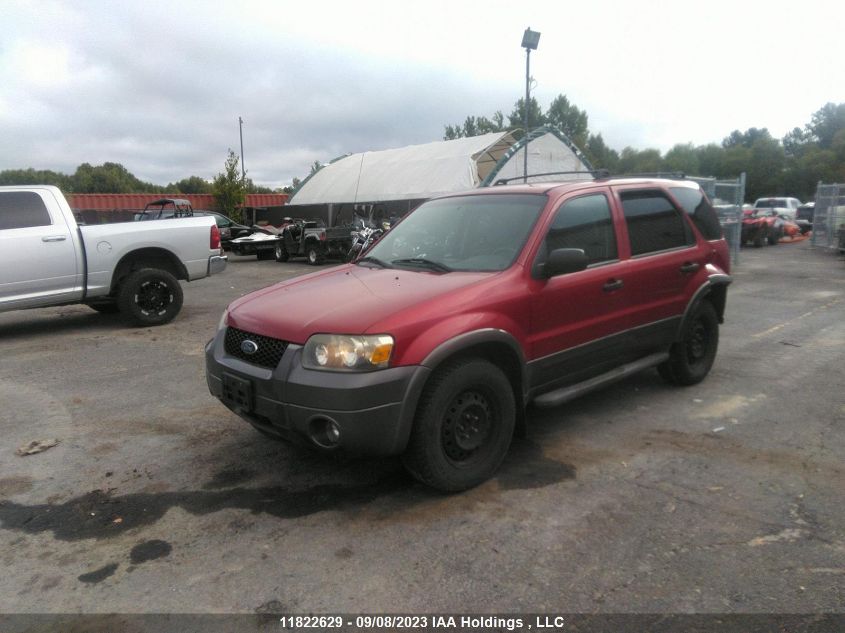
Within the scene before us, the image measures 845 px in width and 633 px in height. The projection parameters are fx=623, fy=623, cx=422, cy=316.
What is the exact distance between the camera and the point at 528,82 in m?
15.2

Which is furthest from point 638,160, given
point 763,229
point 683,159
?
point 763,229

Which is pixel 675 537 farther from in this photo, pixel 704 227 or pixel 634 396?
pixel 704 227

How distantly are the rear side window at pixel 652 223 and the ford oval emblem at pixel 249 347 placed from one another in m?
2.76

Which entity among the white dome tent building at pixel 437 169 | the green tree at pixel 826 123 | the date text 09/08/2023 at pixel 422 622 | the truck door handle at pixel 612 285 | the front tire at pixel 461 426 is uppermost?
the green tree at pixel 826 123

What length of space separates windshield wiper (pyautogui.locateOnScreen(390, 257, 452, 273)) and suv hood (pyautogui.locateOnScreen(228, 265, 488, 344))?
0.09 m

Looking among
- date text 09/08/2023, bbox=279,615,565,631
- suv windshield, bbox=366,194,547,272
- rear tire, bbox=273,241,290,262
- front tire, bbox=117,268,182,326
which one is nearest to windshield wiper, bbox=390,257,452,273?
suv windshield, bbox=366,194,547,272

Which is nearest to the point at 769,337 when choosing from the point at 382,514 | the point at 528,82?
the point at 382,514

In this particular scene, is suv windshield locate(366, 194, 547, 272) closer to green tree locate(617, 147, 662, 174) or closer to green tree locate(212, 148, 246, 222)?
green tree locate(212, 148, 246, 222)

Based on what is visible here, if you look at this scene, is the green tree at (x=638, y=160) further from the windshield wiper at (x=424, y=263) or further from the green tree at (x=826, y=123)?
the windshield wiper at (x=424, y=263)

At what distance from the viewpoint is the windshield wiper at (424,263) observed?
155 inches

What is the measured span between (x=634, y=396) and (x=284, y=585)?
346 cm

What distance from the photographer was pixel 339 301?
3504 mm

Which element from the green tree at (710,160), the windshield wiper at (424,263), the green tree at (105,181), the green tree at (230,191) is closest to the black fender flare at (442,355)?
the windshield wiper at (424,263)

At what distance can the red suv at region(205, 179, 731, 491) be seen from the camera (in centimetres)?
316
